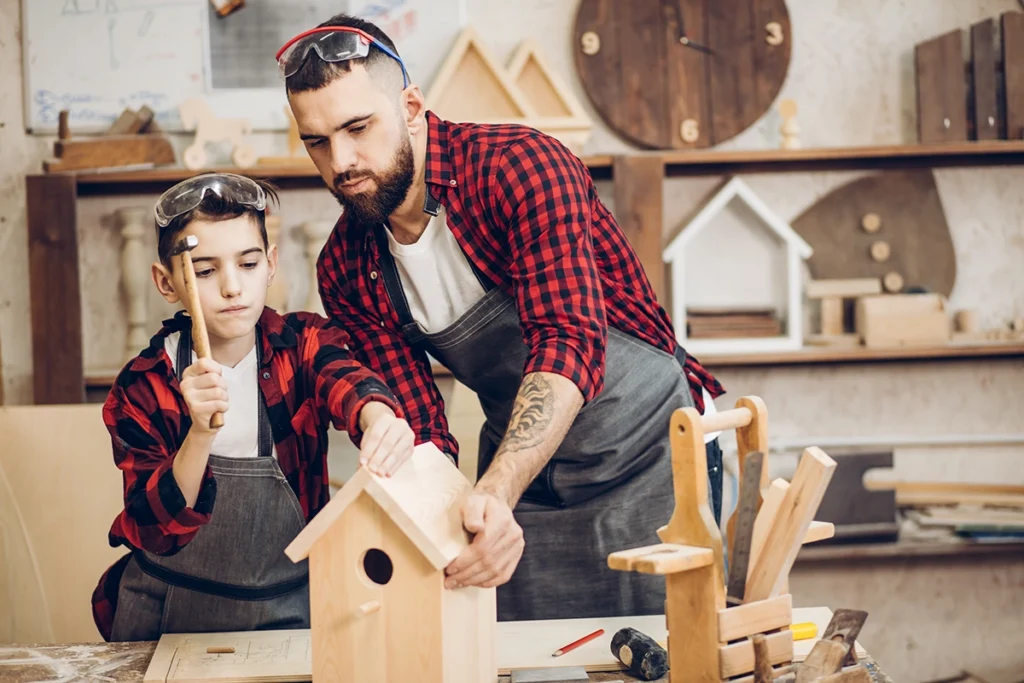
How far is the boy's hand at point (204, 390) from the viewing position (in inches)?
54.5

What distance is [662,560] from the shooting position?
3.78 ft

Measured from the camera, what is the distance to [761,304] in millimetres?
3127

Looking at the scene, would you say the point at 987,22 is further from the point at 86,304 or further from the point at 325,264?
the point at 86,304

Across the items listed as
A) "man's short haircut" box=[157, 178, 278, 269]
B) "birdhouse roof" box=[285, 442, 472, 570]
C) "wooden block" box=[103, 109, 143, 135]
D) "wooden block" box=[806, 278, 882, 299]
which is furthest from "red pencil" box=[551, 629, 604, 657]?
"wooden block" box=[103, 109, 143, 135]

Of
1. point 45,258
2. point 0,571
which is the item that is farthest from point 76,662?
point 45,258

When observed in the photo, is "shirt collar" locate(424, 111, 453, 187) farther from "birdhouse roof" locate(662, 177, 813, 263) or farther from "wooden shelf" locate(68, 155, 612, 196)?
"birdhouse roof" locate(662, 177, 813, 263)

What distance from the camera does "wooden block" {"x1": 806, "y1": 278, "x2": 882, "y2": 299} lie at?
304cm

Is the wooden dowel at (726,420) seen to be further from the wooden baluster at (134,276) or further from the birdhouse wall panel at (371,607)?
the wooden baluster at (134,276)

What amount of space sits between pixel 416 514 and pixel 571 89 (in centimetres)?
212

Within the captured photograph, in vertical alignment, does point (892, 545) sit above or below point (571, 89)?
below

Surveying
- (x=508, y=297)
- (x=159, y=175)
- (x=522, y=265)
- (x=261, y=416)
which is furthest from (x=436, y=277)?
(x=159, y=175)

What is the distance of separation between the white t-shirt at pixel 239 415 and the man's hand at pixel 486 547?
2.04 feet

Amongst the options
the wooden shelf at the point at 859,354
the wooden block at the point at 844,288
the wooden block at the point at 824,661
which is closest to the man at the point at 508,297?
the wooden block at the point at 824,661

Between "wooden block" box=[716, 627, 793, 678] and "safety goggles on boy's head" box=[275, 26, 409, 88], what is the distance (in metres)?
1.05
